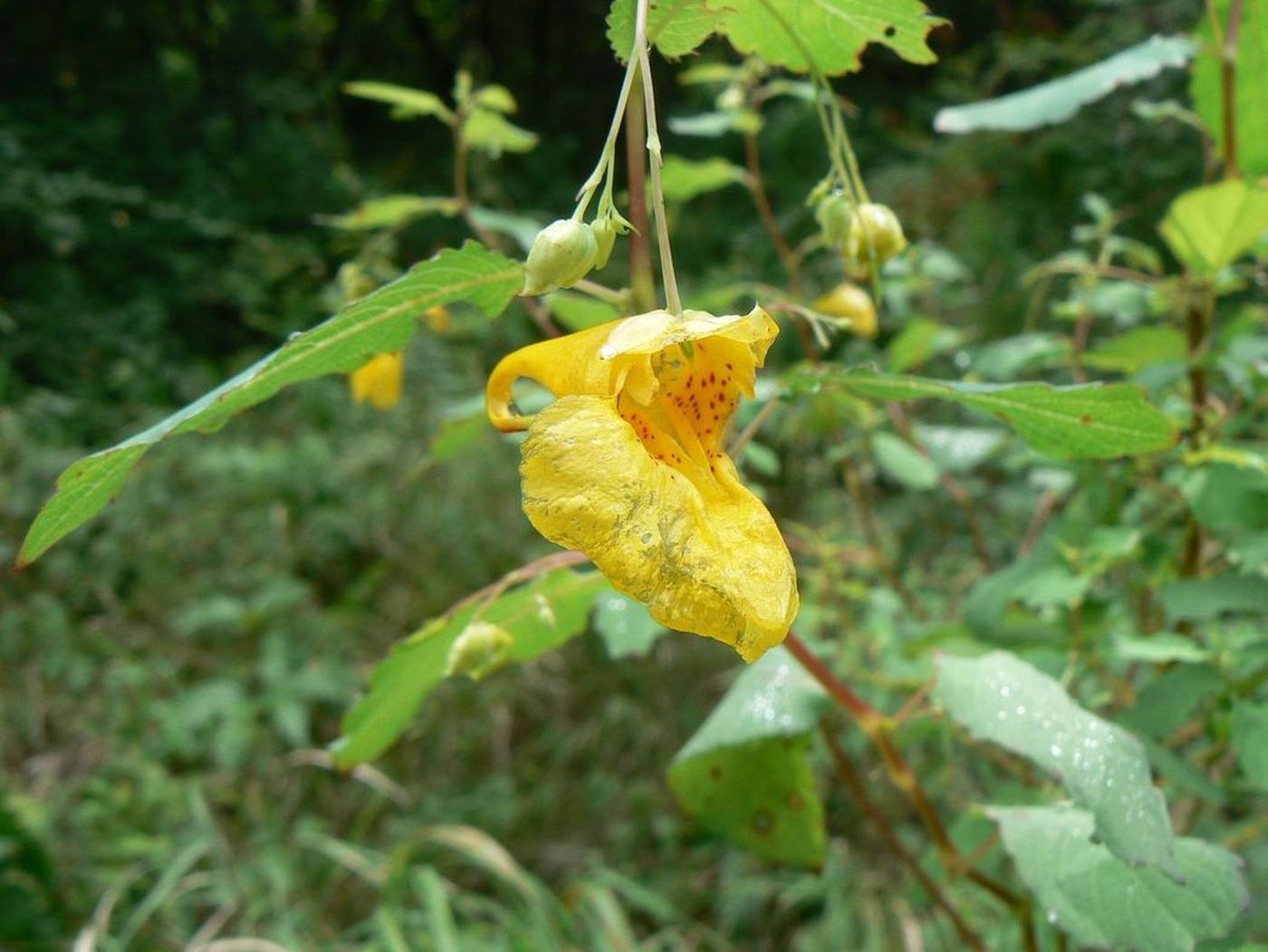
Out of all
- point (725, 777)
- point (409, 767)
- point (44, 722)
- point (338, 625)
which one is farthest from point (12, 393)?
point (725, 777)

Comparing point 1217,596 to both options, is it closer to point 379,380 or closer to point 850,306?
point 850,306

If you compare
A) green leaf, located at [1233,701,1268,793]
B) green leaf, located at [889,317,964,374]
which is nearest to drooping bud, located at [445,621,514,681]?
green leaf, located at [1233,701,1268,793]

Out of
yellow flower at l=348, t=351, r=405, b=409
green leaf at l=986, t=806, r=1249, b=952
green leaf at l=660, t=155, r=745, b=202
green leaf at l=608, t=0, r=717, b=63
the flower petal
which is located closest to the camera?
the flower petal

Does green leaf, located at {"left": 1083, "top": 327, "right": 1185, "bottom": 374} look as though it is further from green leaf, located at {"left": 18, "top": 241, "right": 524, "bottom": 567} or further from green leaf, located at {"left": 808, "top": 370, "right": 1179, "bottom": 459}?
green leaf, located at {"left": 18, "top": 241, "right": 524, "bottom": 567}

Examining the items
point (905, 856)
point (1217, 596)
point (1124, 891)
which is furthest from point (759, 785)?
point (1217, 596)

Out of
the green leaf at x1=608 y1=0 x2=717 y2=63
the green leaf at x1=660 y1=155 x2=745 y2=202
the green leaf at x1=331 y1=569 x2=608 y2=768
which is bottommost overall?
the green leaf at x1=331 y1=569 x2=608 y2=768

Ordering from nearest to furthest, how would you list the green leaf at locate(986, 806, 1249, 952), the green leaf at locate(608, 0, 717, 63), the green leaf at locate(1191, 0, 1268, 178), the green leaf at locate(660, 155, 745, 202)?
the green leaf at locate(608, 0, 717, 63)
the green leaf at locate(986, 806, 1249, 952)
the green leaf at locate(1191, 0, 1268, 178)
the green leaf at locate(660, 155, 745, 202)

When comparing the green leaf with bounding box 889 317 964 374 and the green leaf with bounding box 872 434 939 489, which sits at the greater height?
the green leaf with bounding box 889 317 964 374

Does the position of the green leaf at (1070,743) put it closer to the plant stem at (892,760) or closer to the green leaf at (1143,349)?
the plant stem at (892,760)
